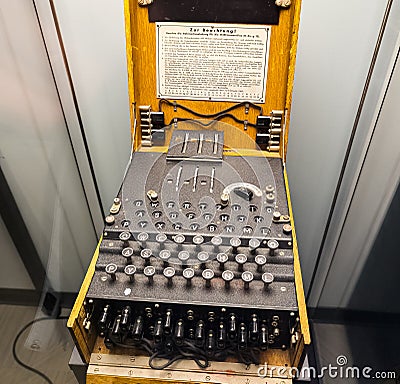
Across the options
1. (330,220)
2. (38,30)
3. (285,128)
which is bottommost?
(330,220)

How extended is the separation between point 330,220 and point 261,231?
3.07ft

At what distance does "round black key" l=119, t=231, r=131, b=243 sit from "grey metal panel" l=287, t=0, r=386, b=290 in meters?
0.95

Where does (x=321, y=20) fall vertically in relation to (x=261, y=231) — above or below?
above

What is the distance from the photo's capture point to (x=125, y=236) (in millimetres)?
1190

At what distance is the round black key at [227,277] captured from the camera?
42.7 inches

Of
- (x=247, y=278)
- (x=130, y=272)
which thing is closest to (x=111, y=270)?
(x=130, y=272)

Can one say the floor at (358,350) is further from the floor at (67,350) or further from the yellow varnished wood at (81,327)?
the yellow varnished wood at (81,327)

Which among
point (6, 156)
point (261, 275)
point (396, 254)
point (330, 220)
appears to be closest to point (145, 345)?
point (261, 275)

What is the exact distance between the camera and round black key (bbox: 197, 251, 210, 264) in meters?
1.13

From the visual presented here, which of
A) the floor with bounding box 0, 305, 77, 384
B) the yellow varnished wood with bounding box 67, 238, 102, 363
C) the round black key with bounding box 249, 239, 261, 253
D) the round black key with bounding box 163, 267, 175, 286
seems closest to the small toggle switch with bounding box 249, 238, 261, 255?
the round black key with bounding box 249, 239, 261, 253

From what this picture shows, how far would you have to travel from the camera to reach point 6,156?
149cm

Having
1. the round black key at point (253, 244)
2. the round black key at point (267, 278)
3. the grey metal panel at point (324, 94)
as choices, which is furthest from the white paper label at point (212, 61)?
the round black key at point (267, 278)

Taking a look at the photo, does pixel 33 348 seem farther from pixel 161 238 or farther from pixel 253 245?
pixel 253 245

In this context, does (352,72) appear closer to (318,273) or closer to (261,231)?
(261,231)
